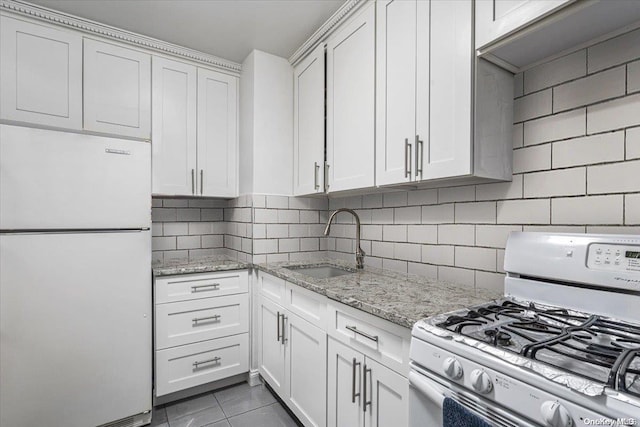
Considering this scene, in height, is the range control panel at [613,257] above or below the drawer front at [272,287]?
above

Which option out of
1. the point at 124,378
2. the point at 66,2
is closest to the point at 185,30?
the point at 66,2

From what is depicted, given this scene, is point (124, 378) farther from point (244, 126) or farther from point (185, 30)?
point (185, 30)

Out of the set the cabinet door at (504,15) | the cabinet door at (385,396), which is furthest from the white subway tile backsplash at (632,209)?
the cabinet door at (385,396)

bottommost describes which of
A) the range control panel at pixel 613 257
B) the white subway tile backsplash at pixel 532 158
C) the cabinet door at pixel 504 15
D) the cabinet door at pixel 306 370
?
the cabinet door at pixel 306 370

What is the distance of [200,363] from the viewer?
2141 millimetres

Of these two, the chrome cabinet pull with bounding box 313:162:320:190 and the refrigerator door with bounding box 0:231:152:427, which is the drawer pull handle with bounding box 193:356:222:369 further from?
the chrome cabinet pull with bounding box 313:162:320:190

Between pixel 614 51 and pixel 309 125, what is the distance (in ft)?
5.38

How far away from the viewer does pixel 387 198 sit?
82.0 inches

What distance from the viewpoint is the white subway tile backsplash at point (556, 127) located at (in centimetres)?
121

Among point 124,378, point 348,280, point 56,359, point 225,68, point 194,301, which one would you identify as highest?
point 225,68

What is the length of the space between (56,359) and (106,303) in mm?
329

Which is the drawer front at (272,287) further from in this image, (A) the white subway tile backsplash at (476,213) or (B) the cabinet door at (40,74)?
(B) the cabinet door at (40,74)

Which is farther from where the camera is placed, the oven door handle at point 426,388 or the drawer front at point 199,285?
the drawer front at point 199,285

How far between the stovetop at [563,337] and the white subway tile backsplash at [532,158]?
1.89 ft
